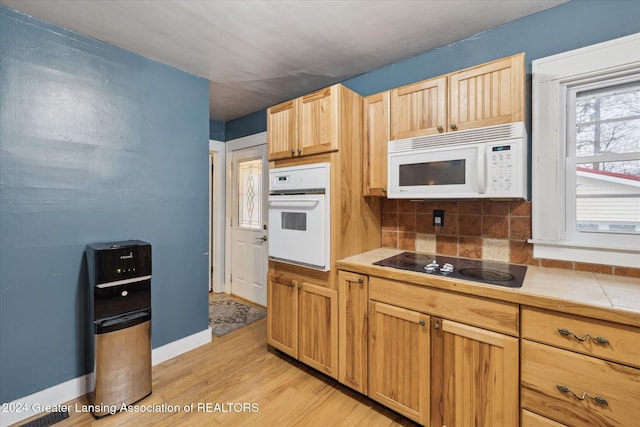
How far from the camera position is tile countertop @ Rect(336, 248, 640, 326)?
117cm

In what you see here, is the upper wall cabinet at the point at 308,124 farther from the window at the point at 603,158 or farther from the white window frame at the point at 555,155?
the window at the point at 603,158

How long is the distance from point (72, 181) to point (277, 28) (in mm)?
1769

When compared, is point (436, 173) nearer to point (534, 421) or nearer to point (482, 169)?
point (482, 169)

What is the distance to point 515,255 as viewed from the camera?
1924 millimetres

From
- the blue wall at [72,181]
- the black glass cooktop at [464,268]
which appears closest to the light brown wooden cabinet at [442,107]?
the black glass cooktop at [464,268]

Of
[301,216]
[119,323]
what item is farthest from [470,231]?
[119,323]

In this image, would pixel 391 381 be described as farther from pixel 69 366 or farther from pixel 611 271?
pixel 69 366

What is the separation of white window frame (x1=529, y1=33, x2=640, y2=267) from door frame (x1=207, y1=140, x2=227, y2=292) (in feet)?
11.5

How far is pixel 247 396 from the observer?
6.63 ft

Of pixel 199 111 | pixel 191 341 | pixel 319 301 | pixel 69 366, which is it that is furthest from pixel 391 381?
pixel 199 111

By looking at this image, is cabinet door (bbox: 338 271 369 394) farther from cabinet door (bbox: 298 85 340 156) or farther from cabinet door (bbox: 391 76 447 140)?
cabinet door (bbox: 391 76 447 140)

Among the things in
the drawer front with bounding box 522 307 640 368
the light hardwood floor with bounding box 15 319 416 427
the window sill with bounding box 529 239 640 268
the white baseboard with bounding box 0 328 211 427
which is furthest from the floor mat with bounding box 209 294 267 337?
the window sill with bounding box 529 239 640 268

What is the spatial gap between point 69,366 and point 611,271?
3.49 m

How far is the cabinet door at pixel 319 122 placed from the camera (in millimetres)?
2039
